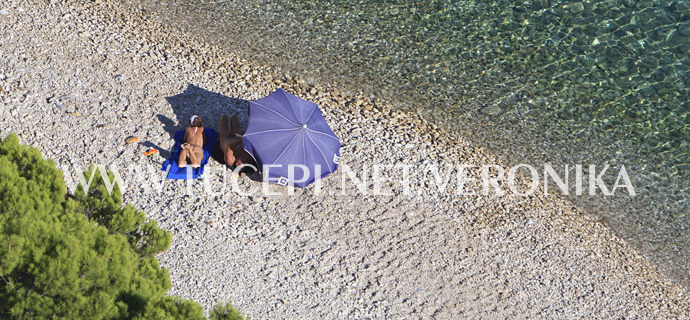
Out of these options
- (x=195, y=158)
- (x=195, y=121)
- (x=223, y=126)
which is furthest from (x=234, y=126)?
(x=195, y=158)

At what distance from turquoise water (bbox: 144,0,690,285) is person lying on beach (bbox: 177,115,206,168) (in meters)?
3.65

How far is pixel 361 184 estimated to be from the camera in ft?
37.8

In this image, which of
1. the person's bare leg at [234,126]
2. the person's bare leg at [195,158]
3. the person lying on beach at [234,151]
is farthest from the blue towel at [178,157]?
→ the person's bare leg at [234,126]

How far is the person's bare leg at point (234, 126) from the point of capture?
458 inches

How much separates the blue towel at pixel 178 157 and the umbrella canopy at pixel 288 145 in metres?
0.92

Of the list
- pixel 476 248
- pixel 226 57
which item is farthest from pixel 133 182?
pixel 476 248

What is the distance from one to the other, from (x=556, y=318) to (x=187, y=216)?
5.98 metres

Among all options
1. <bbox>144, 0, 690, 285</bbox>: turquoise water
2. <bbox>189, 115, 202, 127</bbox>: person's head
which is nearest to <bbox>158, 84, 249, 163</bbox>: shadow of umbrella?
<bbox>189, 115, 202, 127</bbox>: person's head

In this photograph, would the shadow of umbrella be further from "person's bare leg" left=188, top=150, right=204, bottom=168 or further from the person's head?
"person's bare leg" left=188, top=150, right=204, bottom=168

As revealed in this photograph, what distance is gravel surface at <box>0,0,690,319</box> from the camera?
977cm

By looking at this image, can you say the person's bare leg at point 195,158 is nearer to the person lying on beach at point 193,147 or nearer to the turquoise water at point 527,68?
the person lying on beach at point 193,147

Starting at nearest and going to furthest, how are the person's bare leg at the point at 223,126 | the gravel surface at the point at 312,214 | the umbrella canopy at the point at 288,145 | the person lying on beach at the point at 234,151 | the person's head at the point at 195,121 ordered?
the gravel surface at the point at 312,214 → the umbrella canopy at the point at 288,145 → the person lying on beach at the point at 234,151 → the person's head at the point at 195,121 → the person's bare leg at the point at 223,126

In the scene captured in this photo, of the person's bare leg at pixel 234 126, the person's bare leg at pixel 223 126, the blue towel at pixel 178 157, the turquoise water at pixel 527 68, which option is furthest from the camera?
the turquoise water at pixel 527 68

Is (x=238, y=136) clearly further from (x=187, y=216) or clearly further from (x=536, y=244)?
(x=536, y=244)
